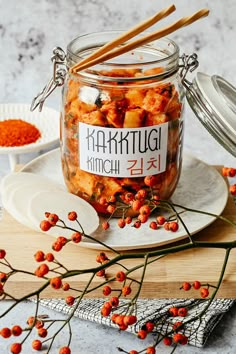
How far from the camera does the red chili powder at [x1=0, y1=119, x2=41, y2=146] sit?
166cm

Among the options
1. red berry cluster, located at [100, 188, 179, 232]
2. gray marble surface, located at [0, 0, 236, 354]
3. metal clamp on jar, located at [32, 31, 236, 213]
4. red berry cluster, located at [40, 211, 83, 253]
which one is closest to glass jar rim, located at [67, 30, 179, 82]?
metal clamp on jar, located at [32, 31, 236, 213]

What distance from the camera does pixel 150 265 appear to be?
120 centimetres

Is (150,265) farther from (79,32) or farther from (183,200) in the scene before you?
(79,32)

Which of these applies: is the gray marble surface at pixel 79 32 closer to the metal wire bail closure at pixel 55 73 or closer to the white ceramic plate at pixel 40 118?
the white ceramic plate at pixel 40 118

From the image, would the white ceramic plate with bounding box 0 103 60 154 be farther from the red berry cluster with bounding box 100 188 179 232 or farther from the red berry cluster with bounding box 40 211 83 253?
the red berry cluster with bounding box 40 211 83 253

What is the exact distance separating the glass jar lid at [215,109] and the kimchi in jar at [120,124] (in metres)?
0.04

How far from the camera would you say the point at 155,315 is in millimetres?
1120

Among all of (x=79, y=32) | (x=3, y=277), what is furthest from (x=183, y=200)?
(x=79, y=32)

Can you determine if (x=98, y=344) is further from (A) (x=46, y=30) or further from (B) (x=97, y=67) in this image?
(A) (x=46, y=30)

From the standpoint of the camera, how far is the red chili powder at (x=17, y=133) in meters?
1.66

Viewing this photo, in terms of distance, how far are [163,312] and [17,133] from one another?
0.70 metres

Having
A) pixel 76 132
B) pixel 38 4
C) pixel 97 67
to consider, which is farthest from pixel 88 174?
pixel 38 4

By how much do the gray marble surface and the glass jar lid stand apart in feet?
1.72

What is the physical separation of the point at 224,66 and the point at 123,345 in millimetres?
1085
